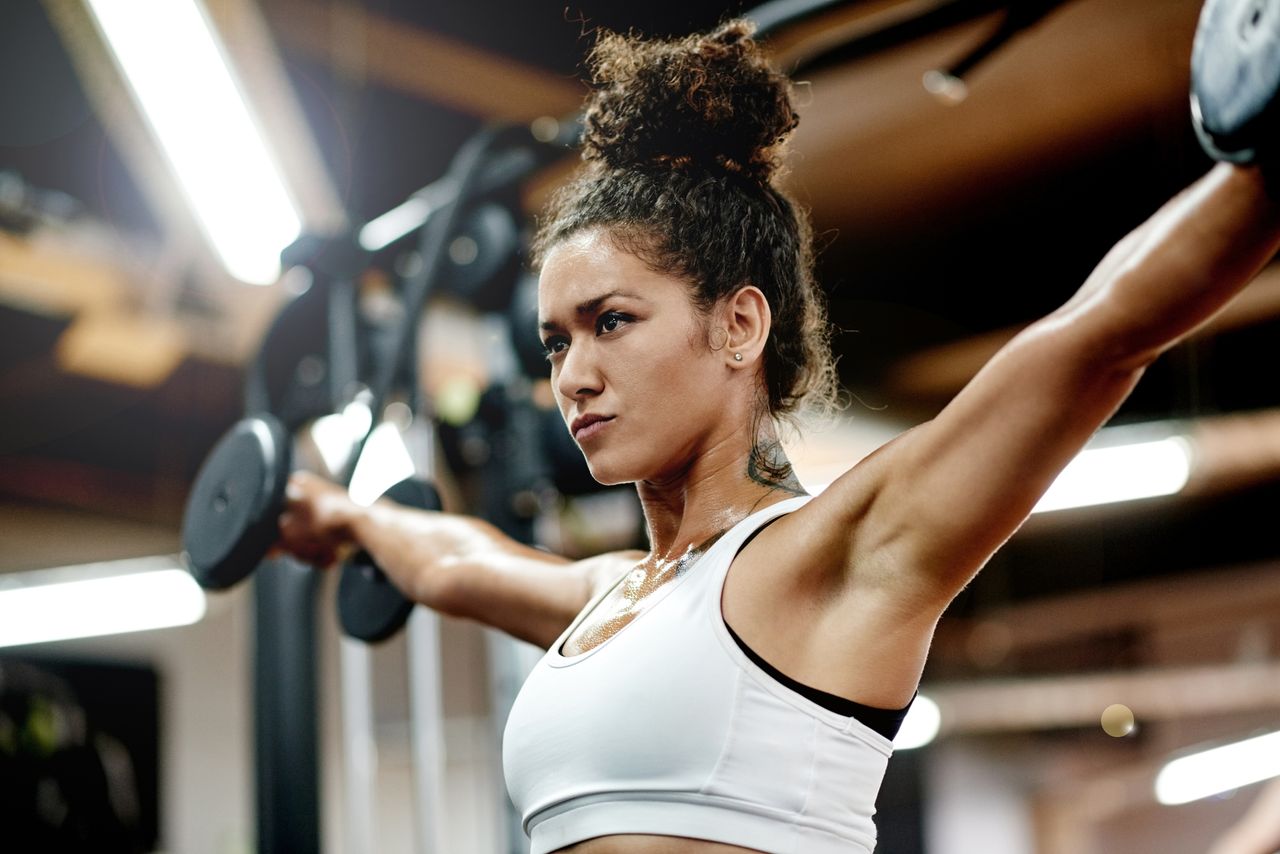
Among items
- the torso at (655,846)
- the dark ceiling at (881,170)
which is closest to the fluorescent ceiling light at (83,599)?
the dark ceiling at (881,170)

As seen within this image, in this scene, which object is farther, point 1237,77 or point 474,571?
point 474,571

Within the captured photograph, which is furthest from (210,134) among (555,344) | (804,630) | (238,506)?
(804,630)

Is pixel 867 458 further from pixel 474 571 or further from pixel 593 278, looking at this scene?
pixel 474 571

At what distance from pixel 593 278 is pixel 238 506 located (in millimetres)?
958

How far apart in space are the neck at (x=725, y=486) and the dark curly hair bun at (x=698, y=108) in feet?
0.97

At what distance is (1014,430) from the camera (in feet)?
3.04

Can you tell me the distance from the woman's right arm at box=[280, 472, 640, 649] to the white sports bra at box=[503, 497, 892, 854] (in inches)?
16.3

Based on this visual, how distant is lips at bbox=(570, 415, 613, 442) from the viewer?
1205mm

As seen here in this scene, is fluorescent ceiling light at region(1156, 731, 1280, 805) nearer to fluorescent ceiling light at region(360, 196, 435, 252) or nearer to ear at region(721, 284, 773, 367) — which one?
fluorescent ceiling light at region(360, 196, 435, 252)

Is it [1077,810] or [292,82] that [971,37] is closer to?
[292,82]

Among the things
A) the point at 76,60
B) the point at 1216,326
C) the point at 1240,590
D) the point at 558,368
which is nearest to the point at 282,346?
the point at 76,60

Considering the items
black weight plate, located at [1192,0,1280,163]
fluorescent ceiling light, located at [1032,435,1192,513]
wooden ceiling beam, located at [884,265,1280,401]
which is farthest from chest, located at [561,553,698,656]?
fluorescent ceiling light, located at [1032,435,1192,513]

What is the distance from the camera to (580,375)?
1205 mm

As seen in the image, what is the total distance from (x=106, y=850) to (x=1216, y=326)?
645 centimetres
